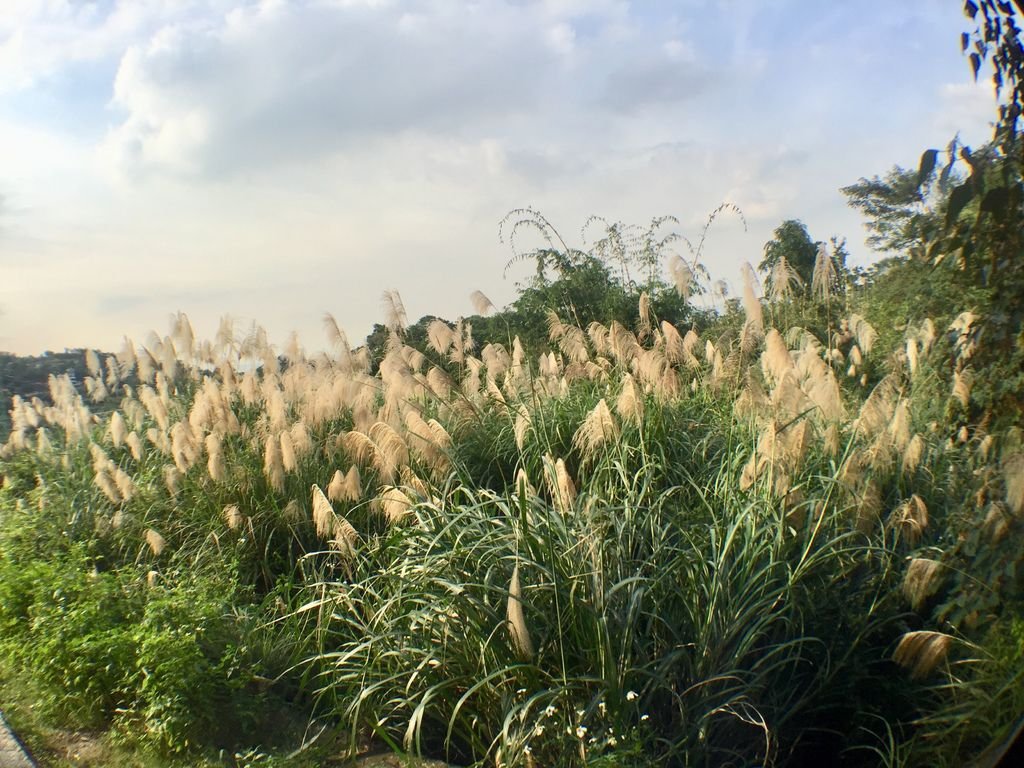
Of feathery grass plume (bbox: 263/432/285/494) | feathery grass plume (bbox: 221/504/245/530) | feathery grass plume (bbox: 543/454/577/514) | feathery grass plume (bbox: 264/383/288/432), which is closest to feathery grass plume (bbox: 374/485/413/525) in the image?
feathery grass plume (bbox: 543/454/577/514)

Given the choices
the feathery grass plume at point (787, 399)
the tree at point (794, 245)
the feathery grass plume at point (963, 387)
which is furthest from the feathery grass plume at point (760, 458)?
the tree at point (794, 245)

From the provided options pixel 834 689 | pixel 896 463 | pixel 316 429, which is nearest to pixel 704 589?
pixel 834 689

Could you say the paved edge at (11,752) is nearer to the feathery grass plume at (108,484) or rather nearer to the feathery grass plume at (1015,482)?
the feathery grass plume at (108,484)

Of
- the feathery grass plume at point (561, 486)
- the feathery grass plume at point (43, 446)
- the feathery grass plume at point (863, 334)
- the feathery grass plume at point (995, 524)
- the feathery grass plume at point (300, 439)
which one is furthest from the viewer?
the feathery grass plume at point (43, 446)

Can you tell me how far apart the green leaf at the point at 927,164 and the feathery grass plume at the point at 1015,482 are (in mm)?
1490

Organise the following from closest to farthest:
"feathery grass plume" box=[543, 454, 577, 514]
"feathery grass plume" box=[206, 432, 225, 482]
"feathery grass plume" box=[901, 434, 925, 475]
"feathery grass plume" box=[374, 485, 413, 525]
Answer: "feathery grass plume" box=[543, 454, 577, 514]
"feathery grass plume" box=[374, 485, 413, 525]
"feathery grass plume" box=[901, 434, 925, 475]
"feathery grass plume" box=[206, 432, 225, 482]

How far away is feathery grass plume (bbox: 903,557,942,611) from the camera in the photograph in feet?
14.7

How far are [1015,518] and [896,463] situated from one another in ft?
6.09

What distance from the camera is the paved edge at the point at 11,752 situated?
5.03m

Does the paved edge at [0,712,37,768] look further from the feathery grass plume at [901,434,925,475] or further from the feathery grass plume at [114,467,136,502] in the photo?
the feathery grass plume at [901,434,925,475]

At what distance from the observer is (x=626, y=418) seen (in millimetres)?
6023

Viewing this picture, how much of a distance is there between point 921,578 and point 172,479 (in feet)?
17.4

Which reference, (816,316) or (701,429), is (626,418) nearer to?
(701,429)

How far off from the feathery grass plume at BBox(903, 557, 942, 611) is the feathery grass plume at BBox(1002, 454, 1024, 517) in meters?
0.53
